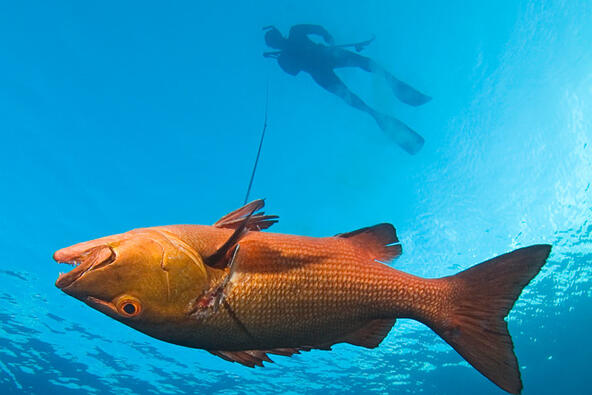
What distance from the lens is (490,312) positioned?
A: 129cm

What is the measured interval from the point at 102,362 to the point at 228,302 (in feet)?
102

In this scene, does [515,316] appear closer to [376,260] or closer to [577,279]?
[577,279]

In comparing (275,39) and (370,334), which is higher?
(275,39)

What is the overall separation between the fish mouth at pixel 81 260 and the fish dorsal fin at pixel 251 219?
1.43ft

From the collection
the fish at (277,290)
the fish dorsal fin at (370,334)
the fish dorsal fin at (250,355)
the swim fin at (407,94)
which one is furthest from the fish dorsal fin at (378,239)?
the swim fin at (407,94)

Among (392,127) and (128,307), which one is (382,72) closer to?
(392,127)

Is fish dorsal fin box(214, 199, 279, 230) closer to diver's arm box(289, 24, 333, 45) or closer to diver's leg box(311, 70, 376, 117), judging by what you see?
diver's arm box(289, 24, 333, 45)

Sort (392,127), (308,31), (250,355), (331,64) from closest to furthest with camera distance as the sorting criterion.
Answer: (250,355) < (308,31) < (331,64) < (392,127)

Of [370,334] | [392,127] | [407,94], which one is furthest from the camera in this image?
[392,127]

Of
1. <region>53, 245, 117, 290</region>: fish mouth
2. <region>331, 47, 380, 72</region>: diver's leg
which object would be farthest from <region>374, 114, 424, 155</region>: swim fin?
<region>53, 245, 117, 290</region>: fish mouth

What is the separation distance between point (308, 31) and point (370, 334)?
43.3ft

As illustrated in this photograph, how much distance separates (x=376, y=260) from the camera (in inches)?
57.9

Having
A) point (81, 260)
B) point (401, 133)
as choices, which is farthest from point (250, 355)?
point (401, 133)

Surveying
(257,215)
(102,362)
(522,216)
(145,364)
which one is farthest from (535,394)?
(257,215)
